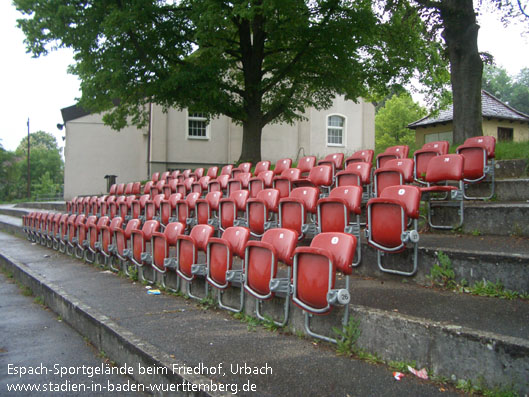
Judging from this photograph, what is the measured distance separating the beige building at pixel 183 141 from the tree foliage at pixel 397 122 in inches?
669

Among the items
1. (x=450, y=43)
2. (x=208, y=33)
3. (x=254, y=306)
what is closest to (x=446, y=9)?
(x=450, y=43)

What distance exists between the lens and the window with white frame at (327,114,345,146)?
25.8 metres

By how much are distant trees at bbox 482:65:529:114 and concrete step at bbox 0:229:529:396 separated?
6731 centimetres

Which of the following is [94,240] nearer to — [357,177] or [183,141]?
[357,177]

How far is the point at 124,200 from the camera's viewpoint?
1115 centimetres

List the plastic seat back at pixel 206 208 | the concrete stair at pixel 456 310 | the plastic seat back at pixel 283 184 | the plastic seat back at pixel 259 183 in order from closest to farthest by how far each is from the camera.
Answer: the concrete stair at pixel 456 310
the plastic seat back at pixel 283 184
the plastic seat back at pixel 206 208
the plastic seat back at pixel 259 183

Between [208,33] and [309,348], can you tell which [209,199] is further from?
[208,33]

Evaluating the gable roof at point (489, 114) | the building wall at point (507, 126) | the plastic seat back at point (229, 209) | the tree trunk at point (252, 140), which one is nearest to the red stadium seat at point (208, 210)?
Result: the plastic seat back at point (229, 209)

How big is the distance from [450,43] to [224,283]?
377 inches

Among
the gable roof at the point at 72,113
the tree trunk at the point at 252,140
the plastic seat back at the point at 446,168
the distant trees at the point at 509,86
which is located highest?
the distant trees at the point at 509,86

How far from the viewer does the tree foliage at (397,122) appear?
Result: 140 feet

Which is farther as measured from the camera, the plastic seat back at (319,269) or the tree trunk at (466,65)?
the tree trunk at (466,65)

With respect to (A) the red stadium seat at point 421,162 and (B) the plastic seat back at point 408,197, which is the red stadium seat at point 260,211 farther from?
(A) the red stadium seat at point 421,162

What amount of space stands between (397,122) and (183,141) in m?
25.8
